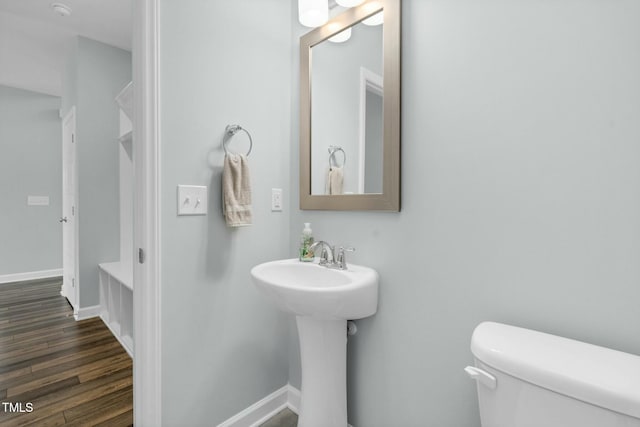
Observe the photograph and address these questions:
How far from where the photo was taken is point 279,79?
5.13 ft

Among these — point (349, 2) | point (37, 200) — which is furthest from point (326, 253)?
point (37, 200)

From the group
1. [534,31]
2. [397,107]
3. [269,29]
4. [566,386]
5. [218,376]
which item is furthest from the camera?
[269,29]

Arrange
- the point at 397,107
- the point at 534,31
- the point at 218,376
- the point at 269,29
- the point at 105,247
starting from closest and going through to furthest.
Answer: the point at 534,31
the point at 397,107
the point at 218,376
the point at 269,29
the point at 105,247

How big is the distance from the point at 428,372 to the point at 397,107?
96 centimetres

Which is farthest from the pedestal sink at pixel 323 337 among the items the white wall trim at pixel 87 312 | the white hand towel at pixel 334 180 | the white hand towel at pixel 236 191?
the white wall trim at pixel 87 312

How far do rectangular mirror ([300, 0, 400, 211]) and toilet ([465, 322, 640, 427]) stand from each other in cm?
57

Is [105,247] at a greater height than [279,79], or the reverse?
[279,79]

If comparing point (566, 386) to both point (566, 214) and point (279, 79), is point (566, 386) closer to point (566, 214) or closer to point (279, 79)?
point (566, 214)

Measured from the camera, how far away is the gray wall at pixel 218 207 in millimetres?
1200

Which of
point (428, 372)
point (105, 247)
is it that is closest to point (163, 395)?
point (428, 372)

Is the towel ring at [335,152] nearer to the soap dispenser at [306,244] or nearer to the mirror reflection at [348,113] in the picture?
the mirror reflection at [348,113]

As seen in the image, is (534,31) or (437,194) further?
(437,194)

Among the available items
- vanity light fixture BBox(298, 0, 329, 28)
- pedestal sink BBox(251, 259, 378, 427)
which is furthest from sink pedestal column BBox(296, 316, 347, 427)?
vanity light fixture BBox(298, 0, 329, 28)

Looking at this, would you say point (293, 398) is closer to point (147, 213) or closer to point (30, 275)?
point (147, 213)
